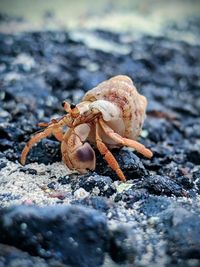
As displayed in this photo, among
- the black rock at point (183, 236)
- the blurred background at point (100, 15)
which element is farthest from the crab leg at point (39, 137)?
the blurred background at point (100, 15)

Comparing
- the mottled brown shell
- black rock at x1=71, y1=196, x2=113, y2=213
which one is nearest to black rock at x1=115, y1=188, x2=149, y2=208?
black rock at x1=71, y1=196, x2=113, y2=213

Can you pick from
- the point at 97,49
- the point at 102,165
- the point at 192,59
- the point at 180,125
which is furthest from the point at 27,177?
the point at 192,59

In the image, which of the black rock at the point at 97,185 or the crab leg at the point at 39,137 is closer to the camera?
the black rock at the point at 97,185

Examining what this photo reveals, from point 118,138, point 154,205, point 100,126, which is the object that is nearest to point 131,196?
point 154,205

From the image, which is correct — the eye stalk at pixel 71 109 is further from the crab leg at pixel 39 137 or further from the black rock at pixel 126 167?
the black rock at pixel 126 167

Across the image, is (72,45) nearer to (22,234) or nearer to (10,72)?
(10,72)

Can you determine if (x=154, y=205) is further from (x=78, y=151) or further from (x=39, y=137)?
(x=39, y=137)

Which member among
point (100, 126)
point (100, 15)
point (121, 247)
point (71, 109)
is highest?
point (71, 109)
